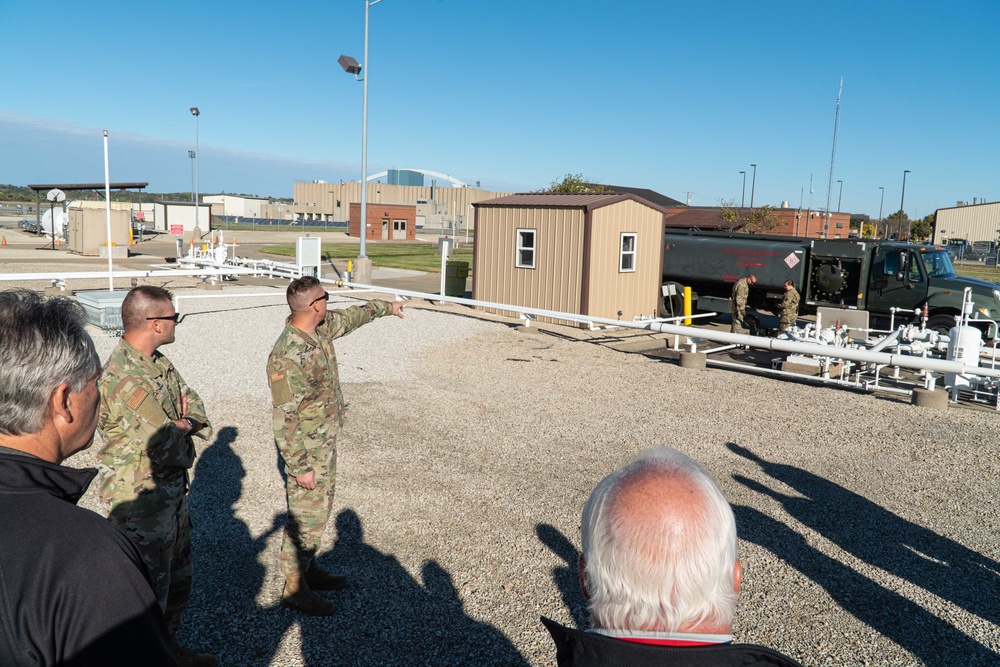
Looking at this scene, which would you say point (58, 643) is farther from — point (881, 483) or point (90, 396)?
point (881, 483)

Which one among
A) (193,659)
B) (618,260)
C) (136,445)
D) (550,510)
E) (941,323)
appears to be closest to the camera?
(136,445)

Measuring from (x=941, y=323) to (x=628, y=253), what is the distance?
22.4 ft

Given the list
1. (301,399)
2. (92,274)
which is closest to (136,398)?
(301,399)

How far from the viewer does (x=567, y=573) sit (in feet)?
16.7

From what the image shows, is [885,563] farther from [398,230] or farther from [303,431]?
[398,230]

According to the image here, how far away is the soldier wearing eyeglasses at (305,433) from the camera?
14.6ft

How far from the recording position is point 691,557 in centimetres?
166

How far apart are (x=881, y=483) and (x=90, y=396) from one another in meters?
7.15

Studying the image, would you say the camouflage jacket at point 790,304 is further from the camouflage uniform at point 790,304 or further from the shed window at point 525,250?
the shed window at point 525,250

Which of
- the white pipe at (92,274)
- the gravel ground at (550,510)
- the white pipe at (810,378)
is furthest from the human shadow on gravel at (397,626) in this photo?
the white pipe at (92,274)

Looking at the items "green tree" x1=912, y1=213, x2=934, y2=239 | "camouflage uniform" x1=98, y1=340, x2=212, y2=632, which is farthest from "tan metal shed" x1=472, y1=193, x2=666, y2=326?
"green tree" x1=912, y1=213, x2=934, y2=239

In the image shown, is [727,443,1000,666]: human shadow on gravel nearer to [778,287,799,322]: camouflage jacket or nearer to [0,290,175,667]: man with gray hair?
[0,290,175,667]: man with gray hair

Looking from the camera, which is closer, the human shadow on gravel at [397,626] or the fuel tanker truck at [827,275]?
the human shadow on gravel at [397,626]

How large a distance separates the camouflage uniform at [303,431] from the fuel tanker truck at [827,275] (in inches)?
554
